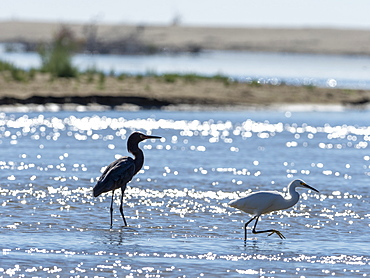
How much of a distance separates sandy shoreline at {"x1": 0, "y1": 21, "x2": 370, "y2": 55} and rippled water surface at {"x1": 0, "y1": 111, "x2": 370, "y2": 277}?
89680 millimetres

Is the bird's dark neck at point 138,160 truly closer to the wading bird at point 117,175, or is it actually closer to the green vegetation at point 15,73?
the wading bird at point 117,175

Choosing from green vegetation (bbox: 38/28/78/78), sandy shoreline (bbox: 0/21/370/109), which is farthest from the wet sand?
green vegetation (bbox: 38/28/78/78)

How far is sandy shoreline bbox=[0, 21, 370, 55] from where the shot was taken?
11819 cm

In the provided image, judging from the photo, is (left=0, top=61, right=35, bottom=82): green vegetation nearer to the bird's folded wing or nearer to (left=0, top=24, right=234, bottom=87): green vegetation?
(left=0, top=24, right=234, bottom=87): green vegetation

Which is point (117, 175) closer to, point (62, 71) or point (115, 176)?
point (115, 176)

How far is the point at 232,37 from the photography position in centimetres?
13250

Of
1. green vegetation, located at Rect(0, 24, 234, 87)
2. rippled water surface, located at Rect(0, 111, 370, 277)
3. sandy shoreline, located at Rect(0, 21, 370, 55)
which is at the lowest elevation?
rippled water surface, located at Rect(0, 111, 370, 277)

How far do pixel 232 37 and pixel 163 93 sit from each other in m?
101

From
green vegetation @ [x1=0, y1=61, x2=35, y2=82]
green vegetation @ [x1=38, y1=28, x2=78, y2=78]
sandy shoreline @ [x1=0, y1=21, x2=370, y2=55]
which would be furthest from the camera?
sandy shoreline @ [x1=0, y1=21, x2=370, y2=55]

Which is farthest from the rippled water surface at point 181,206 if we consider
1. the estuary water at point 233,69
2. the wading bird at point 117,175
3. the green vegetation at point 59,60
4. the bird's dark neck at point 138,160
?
the estuary water at point 233,69

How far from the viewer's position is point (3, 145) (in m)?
19.8

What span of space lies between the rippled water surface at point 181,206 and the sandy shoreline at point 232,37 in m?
89.7

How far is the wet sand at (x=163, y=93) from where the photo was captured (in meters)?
29.8

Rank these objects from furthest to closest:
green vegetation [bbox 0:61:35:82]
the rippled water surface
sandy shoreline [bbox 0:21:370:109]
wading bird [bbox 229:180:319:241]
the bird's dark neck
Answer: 1. green vegetation [bbox 0:61:35:82]
2. sandy shoreline [bbox 0:21:370:109]
3. the bird's dark neck
4. wading bird [bbox 229:180:319:241]
5. the rippled water surface
